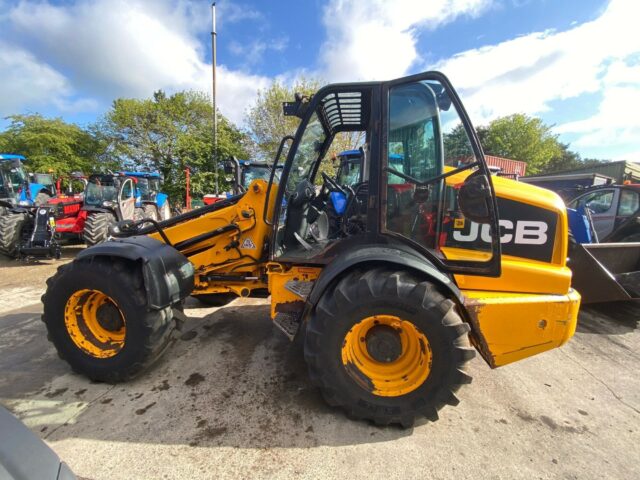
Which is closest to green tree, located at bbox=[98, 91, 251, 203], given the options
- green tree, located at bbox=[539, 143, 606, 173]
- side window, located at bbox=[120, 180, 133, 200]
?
side window, located at bbox=[120, 180, 133, 200]

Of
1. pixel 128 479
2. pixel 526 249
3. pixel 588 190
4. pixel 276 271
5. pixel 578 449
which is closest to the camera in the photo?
pixel 128 479

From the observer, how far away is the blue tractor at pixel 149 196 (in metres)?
10.3

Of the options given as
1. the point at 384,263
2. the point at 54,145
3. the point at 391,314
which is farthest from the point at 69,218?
the point at 54,145

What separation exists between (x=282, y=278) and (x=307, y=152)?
1306mm

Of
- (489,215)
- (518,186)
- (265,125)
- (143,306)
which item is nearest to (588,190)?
(518,186)

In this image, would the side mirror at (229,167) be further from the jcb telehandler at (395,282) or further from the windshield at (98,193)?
the windshield at (98,193)

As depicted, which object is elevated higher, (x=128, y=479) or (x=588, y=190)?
(x=588, y=190)

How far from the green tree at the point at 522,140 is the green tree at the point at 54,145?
37.5 m

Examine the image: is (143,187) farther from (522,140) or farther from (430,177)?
(522,140)

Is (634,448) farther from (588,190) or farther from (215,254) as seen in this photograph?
(588,190)

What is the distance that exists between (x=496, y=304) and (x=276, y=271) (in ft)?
A: 5.76

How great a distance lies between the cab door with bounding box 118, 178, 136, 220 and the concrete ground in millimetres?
5255

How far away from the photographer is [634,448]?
214 cm

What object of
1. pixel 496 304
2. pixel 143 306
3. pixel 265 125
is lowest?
pixel 143 306
